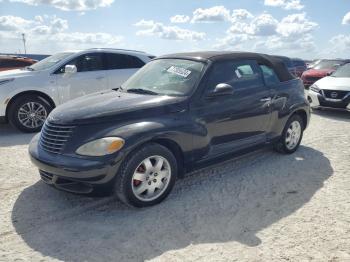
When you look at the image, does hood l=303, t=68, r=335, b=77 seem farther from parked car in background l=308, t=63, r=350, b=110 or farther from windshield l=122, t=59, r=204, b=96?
windshield l=122, t=59, r=204, b=96

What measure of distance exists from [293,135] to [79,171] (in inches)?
149

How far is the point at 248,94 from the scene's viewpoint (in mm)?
4887

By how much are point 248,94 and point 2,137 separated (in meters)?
4.90

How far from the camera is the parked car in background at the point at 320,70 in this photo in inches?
609

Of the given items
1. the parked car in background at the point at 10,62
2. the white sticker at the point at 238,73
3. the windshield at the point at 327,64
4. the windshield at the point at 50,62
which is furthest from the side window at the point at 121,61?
the windshield at the point at 327,64

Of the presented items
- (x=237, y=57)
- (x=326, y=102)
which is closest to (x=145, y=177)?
(x=237, y=57)

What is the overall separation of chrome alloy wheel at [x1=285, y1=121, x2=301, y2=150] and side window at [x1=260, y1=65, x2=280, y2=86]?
2.68 ft

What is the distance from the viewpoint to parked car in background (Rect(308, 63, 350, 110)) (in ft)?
30.4

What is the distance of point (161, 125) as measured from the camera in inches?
152

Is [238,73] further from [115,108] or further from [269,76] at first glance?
[115,108]

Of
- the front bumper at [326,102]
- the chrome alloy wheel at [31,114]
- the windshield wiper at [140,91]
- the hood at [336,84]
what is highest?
the windshield wiper at [140,91]

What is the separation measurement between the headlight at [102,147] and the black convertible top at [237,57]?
1733 mm

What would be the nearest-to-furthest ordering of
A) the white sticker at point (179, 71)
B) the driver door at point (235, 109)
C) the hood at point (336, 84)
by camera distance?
1. the driver door at point (235, 109)
2. the white sticker at point (179, 71)
3. the hood at point (336, 84)

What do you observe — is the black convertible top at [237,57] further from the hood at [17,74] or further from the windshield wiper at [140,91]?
the hood at [17,74]
